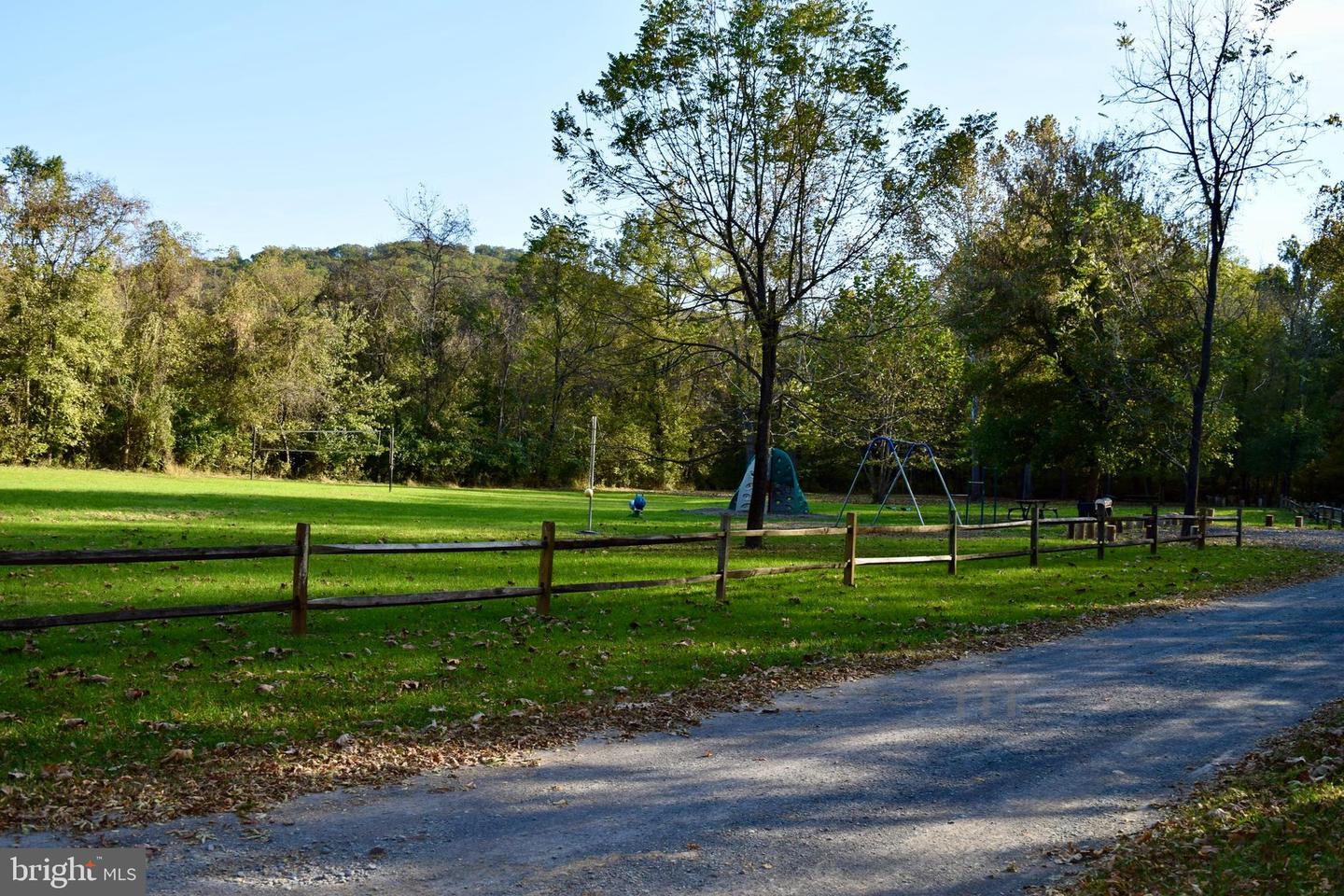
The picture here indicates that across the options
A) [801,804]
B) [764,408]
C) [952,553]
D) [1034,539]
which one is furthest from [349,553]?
[1034,539]

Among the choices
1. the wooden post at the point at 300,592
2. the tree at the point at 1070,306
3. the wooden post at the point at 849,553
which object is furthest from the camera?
the tree at the point at 1070,306

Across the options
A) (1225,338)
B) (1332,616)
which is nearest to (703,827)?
(1332,616)

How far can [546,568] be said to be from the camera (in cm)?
1106

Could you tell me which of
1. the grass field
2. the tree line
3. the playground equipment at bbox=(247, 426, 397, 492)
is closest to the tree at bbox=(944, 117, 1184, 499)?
the tree line

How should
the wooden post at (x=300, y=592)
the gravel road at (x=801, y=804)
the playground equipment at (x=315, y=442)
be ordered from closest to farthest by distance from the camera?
1. the gravel road at (x=801, y=804)
2. the wooden post at (x=300, y=592)
3. the playground equipment at (x=315, y=442)

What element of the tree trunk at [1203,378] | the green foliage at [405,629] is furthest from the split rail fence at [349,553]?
the tree trunk at [1203,378]

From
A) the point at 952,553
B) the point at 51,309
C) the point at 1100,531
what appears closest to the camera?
the point at 952,553

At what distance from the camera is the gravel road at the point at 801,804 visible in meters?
4.61

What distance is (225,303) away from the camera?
51688mm

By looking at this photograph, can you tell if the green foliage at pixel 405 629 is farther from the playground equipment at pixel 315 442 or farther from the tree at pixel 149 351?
the playground equipment at pixel 315 442

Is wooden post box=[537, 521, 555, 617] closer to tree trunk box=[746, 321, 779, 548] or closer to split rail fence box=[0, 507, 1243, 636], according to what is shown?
split rail fence box=[0, 507, 1243, 636]

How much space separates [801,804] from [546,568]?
230 inches

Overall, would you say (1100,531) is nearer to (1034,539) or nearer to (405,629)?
(1034,539)

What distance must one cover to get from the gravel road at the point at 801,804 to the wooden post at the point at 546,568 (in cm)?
355
